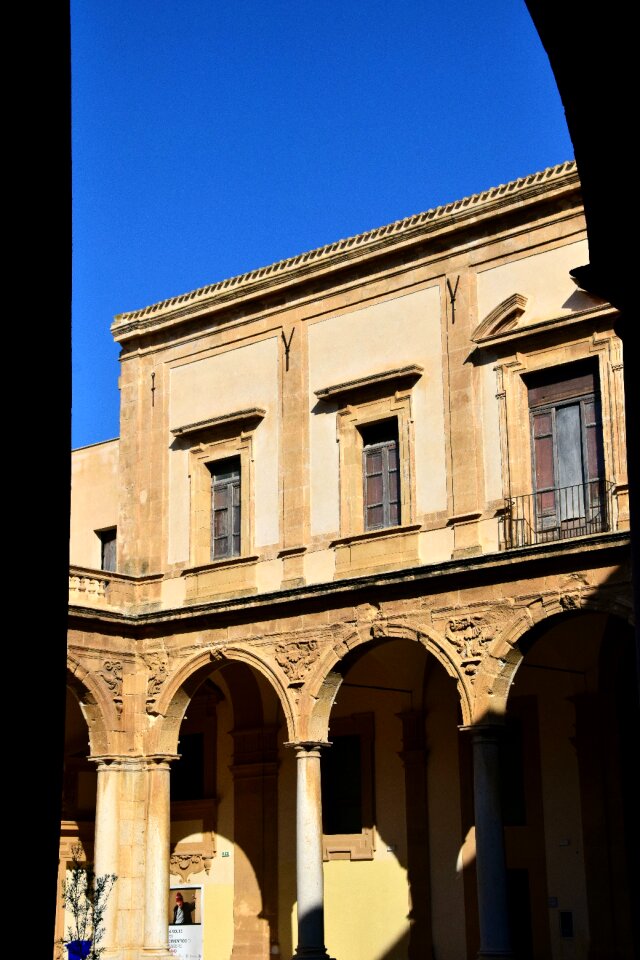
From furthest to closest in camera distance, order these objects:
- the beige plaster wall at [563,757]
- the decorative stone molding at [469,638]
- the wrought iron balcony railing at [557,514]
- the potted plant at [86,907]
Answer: the beige plaster wall at [563,757] → the potted plant at [86,907] → the decorative stone molding at [469,638] → the wrought iron balcony railing at [557,514]

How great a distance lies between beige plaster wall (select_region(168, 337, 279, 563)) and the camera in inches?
799

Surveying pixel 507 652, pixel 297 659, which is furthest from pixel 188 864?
pixel 507 652

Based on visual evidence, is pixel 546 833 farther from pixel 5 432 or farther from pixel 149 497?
pixel 5 432

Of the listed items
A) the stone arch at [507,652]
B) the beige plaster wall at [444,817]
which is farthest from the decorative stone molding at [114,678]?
the stone arch at [507,652]

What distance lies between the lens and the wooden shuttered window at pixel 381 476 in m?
19.0

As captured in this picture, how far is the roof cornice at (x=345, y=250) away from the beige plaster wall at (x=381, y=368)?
812 millimetres

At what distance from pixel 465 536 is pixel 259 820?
20.1 ft

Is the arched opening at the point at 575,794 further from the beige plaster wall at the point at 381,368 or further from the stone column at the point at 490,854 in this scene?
the beige plaster wall at the point at 381,368

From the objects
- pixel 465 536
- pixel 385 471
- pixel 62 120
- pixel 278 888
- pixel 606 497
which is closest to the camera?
pixel 62 120

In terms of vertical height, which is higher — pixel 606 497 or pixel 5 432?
pixel 606 497

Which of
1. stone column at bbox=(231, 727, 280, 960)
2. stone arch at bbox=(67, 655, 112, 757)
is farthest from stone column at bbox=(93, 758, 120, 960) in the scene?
stone column at bbox=(231, 727, 280, 960)

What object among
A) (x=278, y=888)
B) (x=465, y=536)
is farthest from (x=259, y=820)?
(x=465, y=536)

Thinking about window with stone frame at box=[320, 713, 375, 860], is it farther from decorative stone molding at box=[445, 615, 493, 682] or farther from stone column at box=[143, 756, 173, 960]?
decorative stone molding at box=[445, 615, 493, 682]

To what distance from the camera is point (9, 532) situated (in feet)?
10.7
